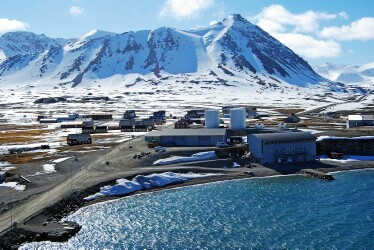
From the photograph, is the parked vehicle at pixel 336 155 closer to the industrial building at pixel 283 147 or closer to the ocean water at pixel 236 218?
the industrial building at pixel 283 147

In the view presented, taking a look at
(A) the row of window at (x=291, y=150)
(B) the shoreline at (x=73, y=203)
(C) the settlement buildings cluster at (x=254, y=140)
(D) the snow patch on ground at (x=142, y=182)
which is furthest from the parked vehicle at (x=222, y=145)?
(D) the snow patch on ground at (x=142, y=182)

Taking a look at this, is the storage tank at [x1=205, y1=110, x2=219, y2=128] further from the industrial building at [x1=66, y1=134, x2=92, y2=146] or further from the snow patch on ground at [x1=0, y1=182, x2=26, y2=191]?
the snow patch on ground at [x1=0, y1=182, x2=26, y2=191]

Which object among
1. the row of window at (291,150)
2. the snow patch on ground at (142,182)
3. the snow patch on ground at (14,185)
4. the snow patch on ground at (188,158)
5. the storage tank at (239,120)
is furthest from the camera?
the storage tank at (239,120)

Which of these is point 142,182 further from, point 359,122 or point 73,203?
point 359,122

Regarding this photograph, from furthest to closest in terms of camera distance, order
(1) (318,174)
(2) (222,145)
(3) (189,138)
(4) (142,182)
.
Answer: (3) (189,138)
(2) (222,145)
(1) (318,174)
(4) (142,182)

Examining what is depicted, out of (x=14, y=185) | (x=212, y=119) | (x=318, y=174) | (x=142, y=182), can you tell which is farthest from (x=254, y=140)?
(x=14, y=185)

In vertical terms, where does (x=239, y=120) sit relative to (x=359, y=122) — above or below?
above

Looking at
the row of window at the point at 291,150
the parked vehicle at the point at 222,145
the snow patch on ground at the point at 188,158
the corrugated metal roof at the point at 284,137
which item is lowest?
the snow patch on ground at the point at 188,158
